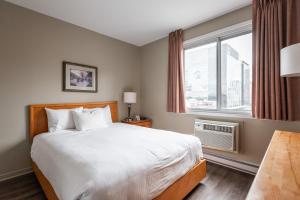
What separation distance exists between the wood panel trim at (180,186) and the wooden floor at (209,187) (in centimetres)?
15

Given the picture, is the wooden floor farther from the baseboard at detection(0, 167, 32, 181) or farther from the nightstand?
the nightstand

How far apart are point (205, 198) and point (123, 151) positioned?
1161 millimetres

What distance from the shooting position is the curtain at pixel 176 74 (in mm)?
3191

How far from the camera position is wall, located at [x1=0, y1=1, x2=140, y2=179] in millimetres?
2262

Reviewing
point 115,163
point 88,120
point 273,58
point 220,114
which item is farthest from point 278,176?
point 88,120

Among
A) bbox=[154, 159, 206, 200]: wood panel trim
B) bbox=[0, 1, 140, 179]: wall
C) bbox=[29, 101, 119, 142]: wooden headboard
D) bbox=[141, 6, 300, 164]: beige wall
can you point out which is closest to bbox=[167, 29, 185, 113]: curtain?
bbox=[141, 6, 300, 164]: beige wall

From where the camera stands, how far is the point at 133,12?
8.46 feet

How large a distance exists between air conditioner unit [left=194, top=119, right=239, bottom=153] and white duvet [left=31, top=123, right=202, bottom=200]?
76 centimetres

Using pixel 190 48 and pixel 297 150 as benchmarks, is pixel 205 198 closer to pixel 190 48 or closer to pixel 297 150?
pixel 297 150

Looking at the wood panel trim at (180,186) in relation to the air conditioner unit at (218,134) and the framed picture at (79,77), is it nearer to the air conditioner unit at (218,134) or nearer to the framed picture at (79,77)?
the air conditioner unit at (218,134)

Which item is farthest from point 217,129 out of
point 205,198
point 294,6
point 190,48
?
point 294,6

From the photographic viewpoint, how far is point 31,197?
1853 mm

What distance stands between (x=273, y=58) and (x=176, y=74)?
160 cm

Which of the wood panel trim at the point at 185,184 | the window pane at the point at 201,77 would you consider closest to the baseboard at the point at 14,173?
the wood panel trim at the point at 185,184
